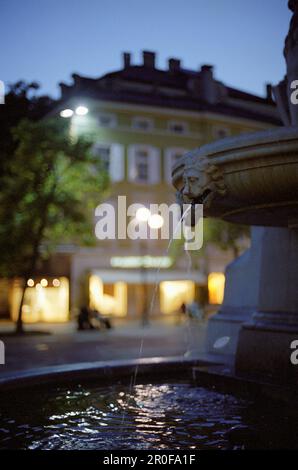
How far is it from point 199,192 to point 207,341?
717 centimetres

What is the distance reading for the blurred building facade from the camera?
37031mm

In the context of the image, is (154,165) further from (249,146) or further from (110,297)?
(249,146)

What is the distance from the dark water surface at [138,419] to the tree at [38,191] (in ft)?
55.2

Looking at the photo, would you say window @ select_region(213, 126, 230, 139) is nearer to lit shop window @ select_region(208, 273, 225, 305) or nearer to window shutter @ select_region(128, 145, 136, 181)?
window shutter @ select_region(128, 145, 136, 181)

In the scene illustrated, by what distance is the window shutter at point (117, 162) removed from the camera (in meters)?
38.3

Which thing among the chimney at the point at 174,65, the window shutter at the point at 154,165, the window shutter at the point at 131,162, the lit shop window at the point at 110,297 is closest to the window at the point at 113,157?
the window shutter at the point at 131,162

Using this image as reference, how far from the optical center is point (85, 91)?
3734cm

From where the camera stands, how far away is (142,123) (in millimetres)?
39750

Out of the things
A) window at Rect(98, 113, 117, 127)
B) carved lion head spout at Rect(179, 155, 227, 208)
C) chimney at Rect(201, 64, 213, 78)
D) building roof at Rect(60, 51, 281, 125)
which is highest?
chimney at Rect(201, 64, 213, 78)

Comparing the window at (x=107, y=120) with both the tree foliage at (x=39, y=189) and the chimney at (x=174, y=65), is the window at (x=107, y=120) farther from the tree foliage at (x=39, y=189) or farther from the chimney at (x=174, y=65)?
the tree foliage at (x=39, y=189)

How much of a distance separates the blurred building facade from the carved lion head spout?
1165 inches

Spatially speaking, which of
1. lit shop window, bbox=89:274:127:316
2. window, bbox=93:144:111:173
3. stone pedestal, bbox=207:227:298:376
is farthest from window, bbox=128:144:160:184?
stone pedestal, bbox=207:227:298:376
